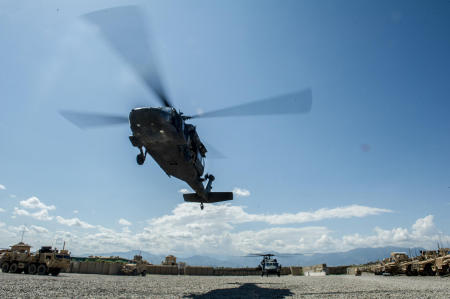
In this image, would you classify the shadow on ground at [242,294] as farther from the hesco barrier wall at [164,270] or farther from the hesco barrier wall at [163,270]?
the hesco barrier wall at [163,270]

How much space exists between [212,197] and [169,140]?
7752 millimetres

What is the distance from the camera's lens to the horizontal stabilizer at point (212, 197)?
58.4ft

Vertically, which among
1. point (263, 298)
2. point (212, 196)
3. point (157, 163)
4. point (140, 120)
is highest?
point (140, 120)

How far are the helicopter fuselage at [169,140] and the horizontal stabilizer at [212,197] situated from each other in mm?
3139

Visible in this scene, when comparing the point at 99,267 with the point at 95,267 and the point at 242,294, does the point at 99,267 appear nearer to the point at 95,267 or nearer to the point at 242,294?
the point at 95,267

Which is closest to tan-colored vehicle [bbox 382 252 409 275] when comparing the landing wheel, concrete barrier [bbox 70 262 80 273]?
the landing wheel

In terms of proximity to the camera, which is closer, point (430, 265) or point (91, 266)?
point (430, 265)

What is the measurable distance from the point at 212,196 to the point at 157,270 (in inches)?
1137

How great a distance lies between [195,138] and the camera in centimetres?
1420

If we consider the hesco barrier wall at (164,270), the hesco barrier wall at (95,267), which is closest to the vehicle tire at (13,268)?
the hesco barrier wall at (164,270)

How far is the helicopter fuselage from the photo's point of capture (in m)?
10.8

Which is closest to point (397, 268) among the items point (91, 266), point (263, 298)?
point (263, 298)

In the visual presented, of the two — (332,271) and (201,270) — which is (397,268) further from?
(201,270)

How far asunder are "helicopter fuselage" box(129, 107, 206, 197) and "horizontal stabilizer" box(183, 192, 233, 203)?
3139 mm
